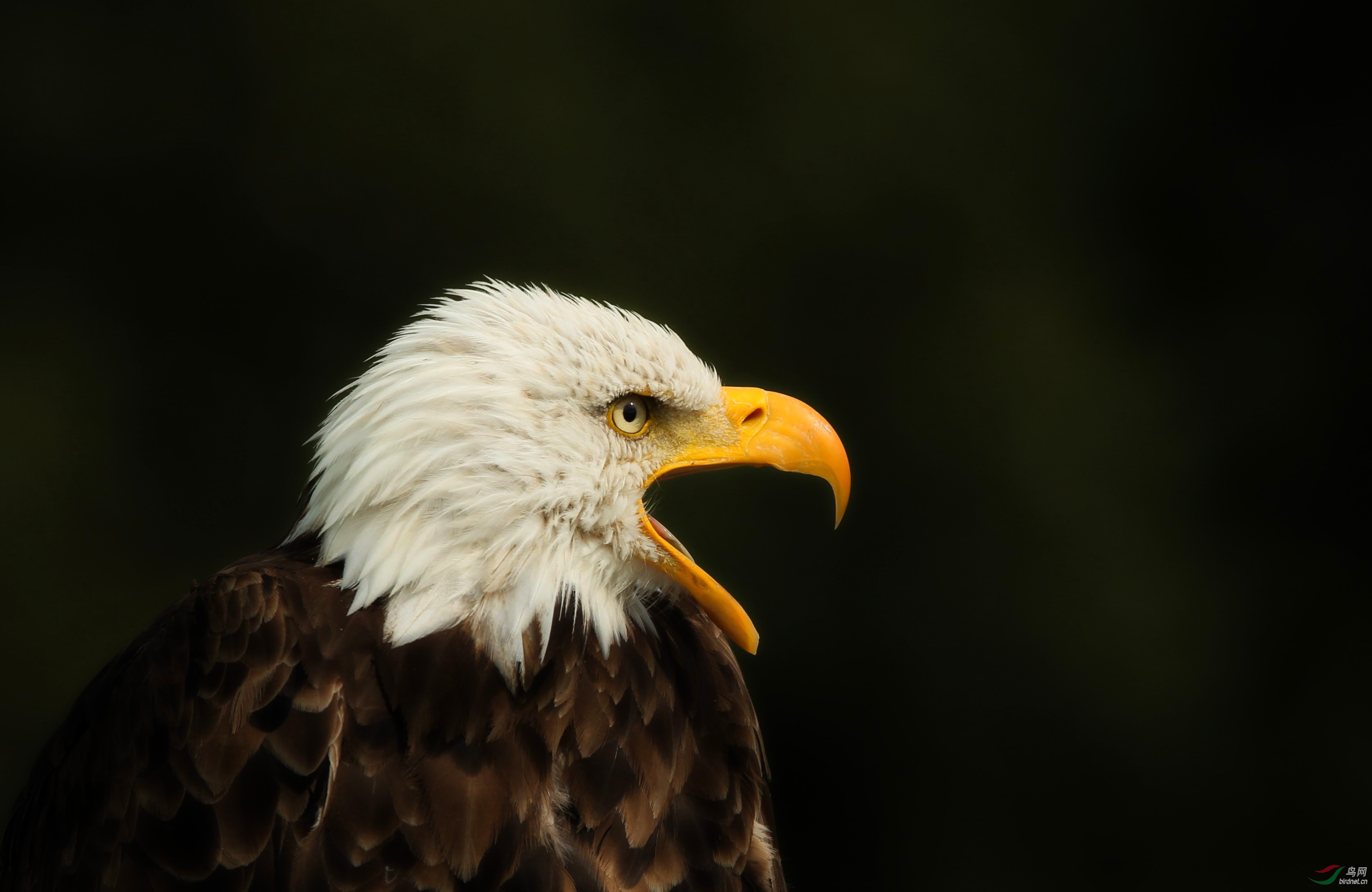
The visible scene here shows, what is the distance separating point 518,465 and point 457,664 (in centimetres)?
23

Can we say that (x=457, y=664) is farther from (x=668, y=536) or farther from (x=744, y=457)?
(x=744, y=457)

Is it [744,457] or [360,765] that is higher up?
[744,457]

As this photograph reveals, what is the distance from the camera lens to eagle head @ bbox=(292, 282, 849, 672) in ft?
4.04

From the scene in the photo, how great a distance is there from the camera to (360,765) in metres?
1.20

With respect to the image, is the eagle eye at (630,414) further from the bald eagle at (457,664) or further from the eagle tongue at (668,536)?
the eagle tongue at (668,536)

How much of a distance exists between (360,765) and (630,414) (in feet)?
1.59

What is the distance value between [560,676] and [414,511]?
25 centimetres

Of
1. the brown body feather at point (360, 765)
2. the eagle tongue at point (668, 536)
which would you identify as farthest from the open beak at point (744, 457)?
the brown body feather at point (360, 765)

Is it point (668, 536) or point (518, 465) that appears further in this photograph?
point (668, 536)

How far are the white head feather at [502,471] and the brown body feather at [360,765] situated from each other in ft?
0.13

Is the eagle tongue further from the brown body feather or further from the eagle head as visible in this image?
the brown body feather

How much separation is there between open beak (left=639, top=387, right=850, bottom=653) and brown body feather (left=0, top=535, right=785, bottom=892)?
0.11m

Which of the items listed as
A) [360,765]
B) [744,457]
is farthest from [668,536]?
[360,765]

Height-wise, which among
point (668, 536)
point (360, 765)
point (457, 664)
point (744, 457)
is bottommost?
point (360, 765)
